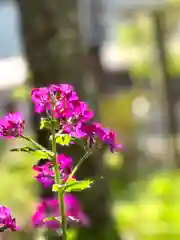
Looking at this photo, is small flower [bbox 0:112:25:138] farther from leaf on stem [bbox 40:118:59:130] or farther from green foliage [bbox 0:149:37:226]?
green foliage [bbox 0:149:37:226]

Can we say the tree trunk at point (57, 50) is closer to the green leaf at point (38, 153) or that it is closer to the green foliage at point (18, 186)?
the green foliage at point (18, 186)

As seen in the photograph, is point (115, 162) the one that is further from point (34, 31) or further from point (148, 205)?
point (148, 205)

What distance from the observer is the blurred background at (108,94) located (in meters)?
2.32

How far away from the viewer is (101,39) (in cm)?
527

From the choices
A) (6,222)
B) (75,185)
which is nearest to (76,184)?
(75,185)

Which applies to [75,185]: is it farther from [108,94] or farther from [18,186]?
[108,94]

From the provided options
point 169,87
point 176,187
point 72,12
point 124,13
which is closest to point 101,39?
point 124,13

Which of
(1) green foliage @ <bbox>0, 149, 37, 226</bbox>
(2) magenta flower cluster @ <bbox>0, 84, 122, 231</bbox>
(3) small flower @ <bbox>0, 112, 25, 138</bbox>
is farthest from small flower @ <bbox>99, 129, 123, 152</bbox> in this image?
(1) green foliage @ <bbox>0, 149, 37, 226</bbox>

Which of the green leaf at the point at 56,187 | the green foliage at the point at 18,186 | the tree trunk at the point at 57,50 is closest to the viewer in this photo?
the green leaf at the point at 56,187

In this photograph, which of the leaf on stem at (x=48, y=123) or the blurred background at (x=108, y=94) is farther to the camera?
the blurred background at (x=108, y=94)

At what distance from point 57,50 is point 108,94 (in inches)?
117

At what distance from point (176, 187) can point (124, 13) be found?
210 cm

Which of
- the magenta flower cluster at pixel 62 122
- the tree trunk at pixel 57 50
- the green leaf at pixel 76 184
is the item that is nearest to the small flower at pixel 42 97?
the magenta flower cluster at pixel 62 122

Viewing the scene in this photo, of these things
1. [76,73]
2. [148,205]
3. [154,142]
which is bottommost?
[154,142]
